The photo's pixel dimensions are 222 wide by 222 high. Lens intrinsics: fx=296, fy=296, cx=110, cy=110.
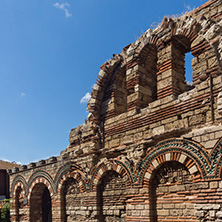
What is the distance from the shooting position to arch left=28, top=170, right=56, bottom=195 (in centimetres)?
1070

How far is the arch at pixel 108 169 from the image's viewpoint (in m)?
7.57

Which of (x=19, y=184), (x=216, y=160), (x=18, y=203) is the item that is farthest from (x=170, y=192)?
(x=18, y=203)

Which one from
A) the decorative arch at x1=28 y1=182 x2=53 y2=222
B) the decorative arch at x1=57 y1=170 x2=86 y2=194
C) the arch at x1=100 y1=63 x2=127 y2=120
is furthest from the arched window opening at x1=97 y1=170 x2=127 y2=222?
the decorative arch at x1=28 y1=182 x2=53 y2=222

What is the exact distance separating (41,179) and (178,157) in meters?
6.71

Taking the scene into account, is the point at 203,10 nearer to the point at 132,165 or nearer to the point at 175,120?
the point at 175,120

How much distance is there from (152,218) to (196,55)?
3.91 meters

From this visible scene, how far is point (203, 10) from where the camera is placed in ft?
23.6

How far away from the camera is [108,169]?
27.0ft

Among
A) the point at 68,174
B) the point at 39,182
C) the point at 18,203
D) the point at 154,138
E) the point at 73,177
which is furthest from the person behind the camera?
the point at 18,203

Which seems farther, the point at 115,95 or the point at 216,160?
the point at 115,95

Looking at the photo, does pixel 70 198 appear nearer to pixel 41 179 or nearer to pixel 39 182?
pixel 41 179

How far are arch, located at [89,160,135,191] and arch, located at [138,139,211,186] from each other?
0.40m

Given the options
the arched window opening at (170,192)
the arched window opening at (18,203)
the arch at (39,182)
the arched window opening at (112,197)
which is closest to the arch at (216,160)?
the arched window opening at (170,192)

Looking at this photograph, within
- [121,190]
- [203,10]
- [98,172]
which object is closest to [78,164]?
[98,172]
